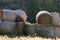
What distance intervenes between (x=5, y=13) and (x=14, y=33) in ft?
2.47

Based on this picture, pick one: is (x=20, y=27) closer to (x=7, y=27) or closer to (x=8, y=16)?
(x=7, y=27)

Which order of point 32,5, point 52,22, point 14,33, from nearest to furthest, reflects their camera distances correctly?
point 14,33 < point 52,22 < point 32,5

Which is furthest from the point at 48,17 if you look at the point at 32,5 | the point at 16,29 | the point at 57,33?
the point at 32,5

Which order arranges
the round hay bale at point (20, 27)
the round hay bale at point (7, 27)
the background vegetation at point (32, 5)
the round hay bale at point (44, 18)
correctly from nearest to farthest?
the round hay bale at point (7, 27)
the round hay bale at point (20, 27)
the round hay bale at point (44, 18)
the background vegetation at point (32, 5)

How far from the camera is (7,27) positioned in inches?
281

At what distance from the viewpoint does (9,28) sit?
7160mm

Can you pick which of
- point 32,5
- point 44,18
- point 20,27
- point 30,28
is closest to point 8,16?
point 20,27

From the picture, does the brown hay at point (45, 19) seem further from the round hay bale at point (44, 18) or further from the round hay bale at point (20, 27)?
the round hay bale at point (20, 27)

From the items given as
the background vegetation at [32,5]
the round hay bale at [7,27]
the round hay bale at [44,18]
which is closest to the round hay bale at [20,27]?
the round hay bale at [7,27]

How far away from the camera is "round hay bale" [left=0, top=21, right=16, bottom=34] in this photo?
23.2 ft

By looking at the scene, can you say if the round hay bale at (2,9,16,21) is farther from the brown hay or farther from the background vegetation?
the background vegetation

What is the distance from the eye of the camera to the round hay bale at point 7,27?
707 cm

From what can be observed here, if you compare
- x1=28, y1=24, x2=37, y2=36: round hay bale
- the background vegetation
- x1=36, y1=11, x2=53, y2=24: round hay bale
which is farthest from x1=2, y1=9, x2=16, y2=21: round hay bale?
the background vegetation

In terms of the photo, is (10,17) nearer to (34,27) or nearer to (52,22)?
(34,27)
